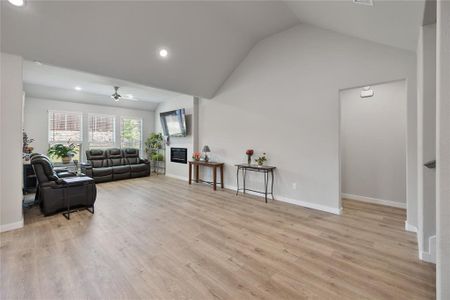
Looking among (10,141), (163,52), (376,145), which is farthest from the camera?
(376,145)

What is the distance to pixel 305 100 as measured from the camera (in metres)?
3.95

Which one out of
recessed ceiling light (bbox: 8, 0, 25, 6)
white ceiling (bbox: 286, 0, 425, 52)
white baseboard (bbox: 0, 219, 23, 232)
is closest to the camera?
white ceiling (bbox: 286, 0, 425, 52)

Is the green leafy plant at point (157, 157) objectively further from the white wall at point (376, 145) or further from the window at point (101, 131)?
the white wall at point (376, 145)

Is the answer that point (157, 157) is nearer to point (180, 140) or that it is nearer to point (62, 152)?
point (180, 140)

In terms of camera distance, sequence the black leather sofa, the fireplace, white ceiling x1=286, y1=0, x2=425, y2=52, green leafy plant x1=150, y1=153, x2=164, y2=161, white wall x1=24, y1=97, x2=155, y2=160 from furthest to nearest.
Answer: green leafy plant x1=150, y1=153, x2=164, y2=161, the fireplace, the black leather sofa, white wall x1=24, y1=97, x2=155, y2=160, white ceiling x1=286, y1=0, x2=425, y2=52

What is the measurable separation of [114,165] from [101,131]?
1491mm

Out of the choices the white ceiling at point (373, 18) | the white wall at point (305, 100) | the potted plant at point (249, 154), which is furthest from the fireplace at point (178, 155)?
the white ceiling at point (373, 18)

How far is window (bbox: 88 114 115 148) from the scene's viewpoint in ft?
23.2

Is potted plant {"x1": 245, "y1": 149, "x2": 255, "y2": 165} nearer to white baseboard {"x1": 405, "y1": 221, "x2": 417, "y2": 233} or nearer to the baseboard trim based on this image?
the baseboard trim

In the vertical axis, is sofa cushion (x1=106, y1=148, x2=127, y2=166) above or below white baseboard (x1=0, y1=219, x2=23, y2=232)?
above

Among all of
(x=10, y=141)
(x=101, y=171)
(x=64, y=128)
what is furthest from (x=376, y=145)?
(x=64, y=128)

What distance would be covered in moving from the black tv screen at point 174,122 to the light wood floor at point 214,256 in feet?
11.2

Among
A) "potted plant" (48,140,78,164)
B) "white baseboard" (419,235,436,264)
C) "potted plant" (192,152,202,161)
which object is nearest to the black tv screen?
"potted plant" (192,152,202,161)
